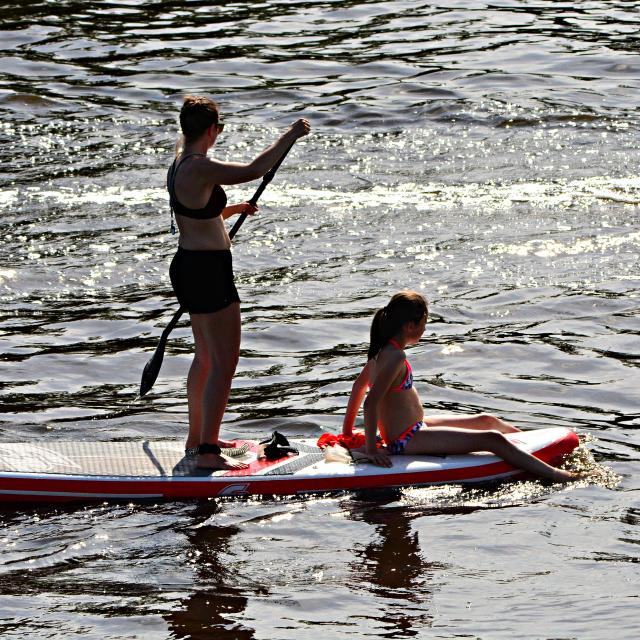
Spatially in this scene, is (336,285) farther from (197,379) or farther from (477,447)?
(197,379)

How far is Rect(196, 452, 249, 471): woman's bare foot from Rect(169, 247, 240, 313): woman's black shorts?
815mm

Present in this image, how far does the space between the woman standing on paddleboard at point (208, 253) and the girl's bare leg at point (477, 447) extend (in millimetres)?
1001

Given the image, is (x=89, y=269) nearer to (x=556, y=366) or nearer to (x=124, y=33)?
(x=556, y=366)

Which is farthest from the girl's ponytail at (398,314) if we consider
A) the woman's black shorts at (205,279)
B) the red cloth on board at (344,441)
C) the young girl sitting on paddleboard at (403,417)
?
the woman's black shorts at (205,279)

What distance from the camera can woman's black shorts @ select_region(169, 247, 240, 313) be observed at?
22.0 feet

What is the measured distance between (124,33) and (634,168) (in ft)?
28.3

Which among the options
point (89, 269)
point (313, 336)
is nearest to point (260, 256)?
point (89, 269)

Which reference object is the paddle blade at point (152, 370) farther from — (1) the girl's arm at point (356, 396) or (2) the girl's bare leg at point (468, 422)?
(2) the girl's bare leg at point (468, 422)

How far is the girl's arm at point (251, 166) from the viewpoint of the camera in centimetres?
642

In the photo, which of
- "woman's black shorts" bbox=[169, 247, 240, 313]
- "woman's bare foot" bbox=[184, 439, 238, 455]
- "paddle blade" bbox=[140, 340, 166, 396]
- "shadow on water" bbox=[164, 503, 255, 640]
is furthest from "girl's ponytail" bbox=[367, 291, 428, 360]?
"shadow on water" bbox=[164, 503, 255, 640]

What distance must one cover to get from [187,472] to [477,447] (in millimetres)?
1566

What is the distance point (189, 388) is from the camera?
7148 mm

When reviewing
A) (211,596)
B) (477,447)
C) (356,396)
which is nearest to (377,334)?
(356,396)

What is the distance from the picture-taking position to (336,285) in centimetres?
1102
